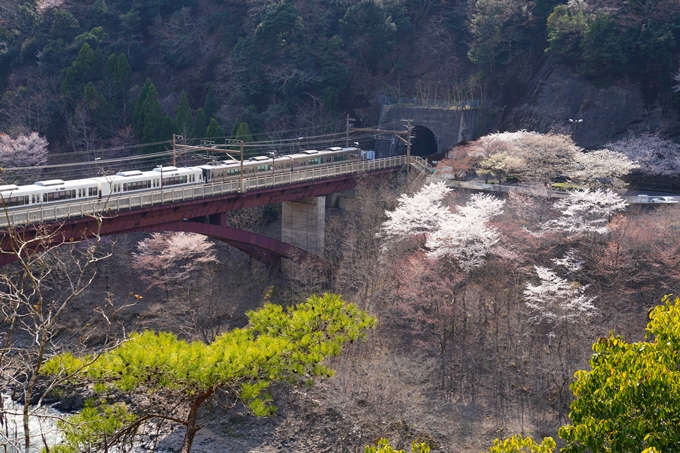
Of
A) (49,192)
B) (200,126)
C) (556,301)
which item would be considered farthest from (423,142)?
(49,192)

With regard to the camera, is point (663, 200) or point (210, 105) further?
point (210, 105)

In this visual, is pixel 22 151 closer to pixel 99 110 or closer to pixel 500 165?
pixel 99 110

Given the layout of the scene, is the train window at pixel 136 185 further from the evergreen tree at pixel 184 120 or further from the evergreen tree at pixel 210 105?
the evergreen tree at pixel 210 105

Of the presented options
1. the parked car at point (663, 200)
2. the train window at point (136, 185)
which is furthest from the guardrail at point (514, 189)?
the train window at point (136, 185)

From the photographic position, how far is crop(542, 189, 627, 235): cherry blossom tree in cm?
2548

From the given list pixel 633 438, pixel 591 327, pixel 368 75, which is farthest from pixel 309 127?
pixel 633 438

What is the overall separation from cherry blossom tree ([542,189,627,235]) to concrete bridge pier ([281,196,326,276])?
9.88 metres

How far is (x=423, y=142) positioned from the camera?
43750mm

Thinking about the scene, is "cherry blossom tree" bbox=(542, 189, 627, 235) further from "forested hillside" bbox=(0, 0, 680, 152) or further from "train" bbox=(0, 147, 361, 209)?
"train" bbox=(0, 147, 361, 209)

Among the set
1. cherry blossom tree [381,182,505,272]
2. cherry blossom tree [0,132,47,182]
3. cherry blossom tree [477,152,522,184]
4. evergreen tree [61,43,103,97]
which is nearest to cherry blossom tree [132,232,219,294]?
cherry blossom tree [381,182,505,272]

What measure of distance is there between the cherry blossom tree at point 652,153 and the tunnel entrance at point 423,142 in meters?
13.1

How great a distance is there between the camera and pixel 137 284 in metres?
30.3

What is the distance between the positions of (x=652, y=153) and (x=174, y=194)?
20.2 metres

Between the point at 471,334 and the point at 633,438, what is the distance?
49.5 ft
